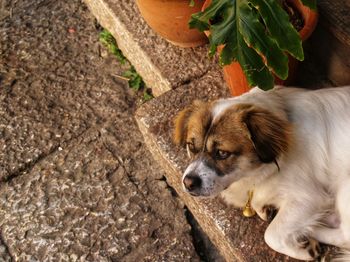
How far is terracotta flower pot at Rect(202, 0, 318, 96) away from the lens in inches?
124

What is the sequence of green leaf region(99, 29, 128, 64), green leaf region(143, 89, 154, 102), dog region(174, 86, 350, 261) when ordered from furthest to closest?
green leaf region(99, 29, 128, 64), green leaf region(143, 89, 154, 102), dog region(174, 86, 350, 261)

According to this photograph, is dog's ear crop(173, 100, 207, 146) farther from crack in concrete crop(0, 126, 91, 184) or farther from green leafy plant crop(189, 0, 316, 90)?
crack in concrete crop(0, 126, 91, 184)

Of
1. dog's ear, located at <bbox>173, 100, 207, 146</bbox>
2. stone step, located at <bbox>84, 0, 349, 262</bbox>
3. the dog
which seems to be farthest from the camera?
stone step, located at <bbox>84, 0, 349, 262</bbox>

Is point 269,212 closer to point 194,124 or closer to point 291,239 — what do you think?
point 291,239

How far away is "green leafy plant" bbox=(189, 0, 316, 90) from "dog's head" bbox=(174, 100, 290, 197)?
178 millimetres

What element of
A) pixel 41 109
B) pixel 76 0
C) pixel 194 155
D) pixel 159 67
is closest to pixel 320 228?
pixel 194 155

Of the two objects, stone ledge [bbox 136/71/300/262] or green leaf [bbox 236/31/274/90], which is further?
stone ledge [bbox 136/71/300/262]

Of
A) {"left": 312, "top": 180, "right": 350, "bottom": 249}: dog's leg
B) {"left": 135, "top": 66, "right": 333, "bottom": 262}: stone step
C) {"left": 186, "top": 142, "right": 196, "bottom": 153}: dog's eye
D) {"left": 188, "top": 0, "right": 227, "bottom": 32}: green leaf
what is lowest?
{"left": 135, "top": 66, "right": 333, "bottom": 262}: stone step

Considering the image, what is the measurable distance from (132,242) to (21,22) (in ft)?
8.28

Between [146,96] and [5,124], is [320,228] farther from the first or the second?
[5,124]

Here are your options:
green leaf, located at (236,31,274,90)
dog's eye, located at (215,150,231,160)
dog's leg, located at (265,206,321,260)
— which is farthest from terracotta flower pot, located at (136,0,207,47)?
dog's leg, located at (265,206,321,260)

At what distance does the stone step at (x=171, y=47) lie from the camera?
3.41 meters

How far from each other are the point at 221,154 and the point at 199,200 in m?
0.64

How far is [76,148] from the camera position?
13.4 ft
